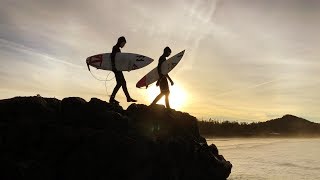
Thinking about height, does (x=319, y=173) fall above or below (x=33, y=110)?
below

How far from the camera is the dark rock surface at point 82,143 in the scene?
13.2 m

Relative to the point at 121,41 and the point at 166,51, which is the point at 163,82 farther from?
the point at 121,41

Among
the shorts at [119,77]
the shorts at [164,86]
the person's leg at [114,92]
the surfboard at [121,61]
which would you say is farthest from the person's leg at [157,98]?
the surfboard at [121,61]

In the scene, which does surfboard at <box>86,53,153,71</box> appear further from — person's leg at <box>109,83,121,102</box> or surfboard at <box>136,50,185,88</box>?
person's leg at <box>109,83,121,102</box>

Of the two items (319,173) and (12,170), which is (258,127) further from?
(12,170)

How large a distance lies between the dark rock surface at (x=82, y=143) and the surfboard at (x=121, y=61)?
7.46 ft

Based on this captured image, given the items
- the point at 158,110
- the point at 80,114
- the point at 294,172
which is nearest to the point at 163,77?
the point at 158,110

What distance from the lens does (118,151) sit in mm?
13578

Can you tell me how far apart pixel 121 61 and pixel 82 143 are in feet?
15.7

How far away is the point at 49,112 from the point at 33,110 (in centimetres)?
54

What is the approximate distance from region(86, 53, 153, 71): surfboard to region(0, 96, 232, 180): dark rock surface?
2.27m

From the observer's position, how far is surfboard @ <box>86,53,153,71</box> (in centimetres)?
1712

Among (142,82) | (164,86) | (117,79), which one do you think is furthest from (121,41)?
(142,82)

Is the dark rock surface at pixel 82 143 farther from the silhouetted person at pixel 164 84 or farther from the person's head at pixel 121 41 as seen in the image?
the person's head at pixel 121 41
